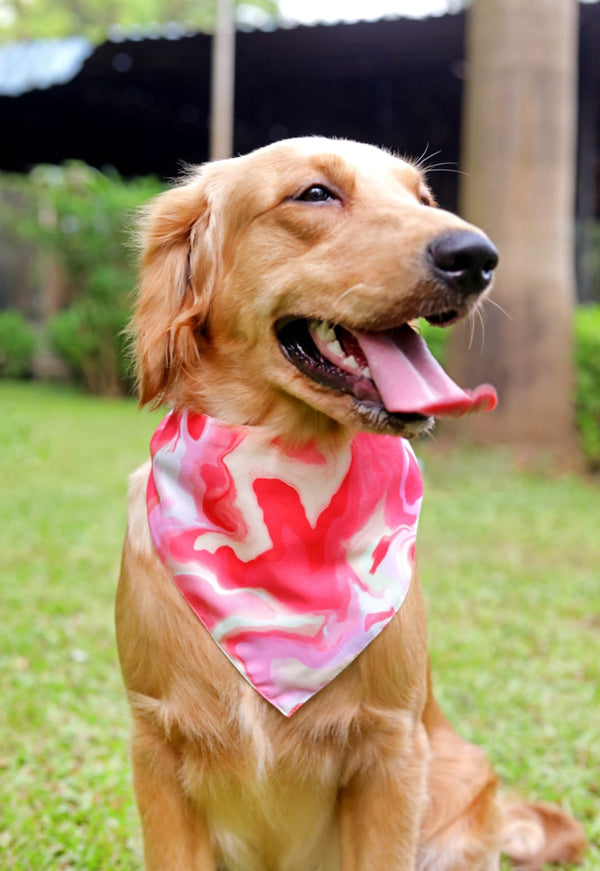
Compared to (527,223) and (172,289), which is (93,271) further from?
(172,289)

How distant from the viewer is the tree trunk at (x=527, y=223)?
8695 mm

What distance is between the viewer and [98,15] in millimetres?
36438

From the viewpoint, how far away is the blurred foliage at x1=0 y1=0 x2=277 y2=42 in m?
35.1

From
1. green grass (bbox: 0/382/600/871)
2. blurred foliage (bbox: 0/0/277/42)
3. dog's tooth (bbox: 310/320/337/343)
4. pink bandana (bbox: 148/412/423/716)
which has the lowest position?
green grass (bbox: 0/382/600/871)

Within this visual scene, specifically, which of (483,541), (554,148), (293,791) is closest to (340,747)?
(293,791)

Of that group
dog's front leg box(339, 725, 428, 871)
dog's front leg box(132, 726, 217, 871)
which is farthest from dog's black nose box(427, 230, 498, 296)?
dog's front leg box(132, 726, 217, 871)

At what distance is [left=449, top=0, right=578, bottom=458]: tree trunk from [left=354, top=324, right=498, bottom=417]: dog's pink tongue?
6890 millimetres

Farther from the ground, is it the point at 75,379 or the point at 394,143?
the point at 394,143

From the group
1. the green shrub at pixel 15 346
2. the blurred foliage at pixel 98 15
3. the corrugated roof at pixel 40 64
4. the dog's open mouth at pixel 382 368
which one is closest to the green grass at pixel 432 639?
the dog's open mouth at pixel 382 368

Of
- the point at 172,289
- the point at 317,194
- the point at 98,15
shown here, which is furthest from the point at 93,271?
the point at 98,15

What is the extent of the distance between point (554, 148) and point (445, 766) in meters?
7.67

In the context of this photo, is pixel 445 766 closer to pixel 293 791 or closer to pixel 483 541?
pixel 293 791

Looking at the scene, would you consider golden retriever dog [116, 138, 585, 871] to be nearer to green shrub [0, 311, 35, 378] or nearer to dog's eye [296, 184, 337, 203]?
dog's eye [296, 184, 337, 203]

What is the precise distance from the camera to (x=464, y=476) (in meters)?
8.29
